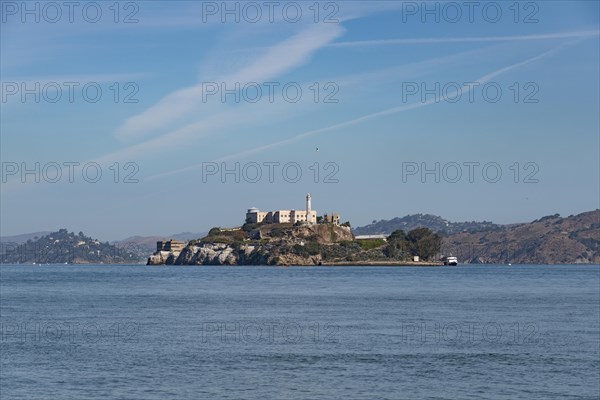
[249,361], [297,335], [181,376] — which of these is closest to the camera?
[181,376]

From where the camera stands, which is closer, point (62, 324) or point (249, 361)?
point (249, 361)

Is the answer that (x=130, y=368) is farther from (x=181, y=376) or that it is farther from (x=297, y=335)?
(x=297, y=335)

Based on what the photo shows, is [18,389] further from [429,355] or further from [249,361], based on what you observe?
[429,355]

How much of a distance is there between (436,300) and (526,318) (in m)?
27.4

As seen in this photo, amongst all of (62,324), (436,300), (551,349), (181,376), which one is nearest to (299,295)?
(436,300)

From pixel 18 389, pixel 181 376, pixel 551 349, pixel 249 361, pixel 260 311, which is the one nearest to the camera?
pixel 18 389

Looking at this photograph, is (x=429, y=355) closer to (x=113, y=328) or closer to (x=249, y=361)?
(x=249, y=361)

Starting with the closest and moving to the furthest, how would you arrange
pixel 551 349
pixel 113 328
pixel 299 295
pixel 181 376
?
pixel 181 376 → pixel 551 349 → pixel 113 328 → pixel 299 295

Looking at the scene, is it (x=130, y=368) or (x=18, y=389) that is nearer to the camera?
(x=18, y=389)

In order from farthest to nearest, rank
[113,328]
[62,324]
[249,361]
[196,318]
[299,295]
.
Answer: [299,295] < [196,318] < [62,324] < [113,328] < [249,361]

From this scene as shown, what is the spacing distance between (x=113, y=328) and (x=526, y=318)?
110ft

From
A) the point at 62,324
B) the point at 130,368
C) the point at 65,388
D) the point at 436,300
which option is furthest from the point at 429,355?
the point at 436,300

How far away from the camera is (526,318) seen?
73062mm

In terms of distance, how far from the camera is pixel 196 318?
72000 mm
